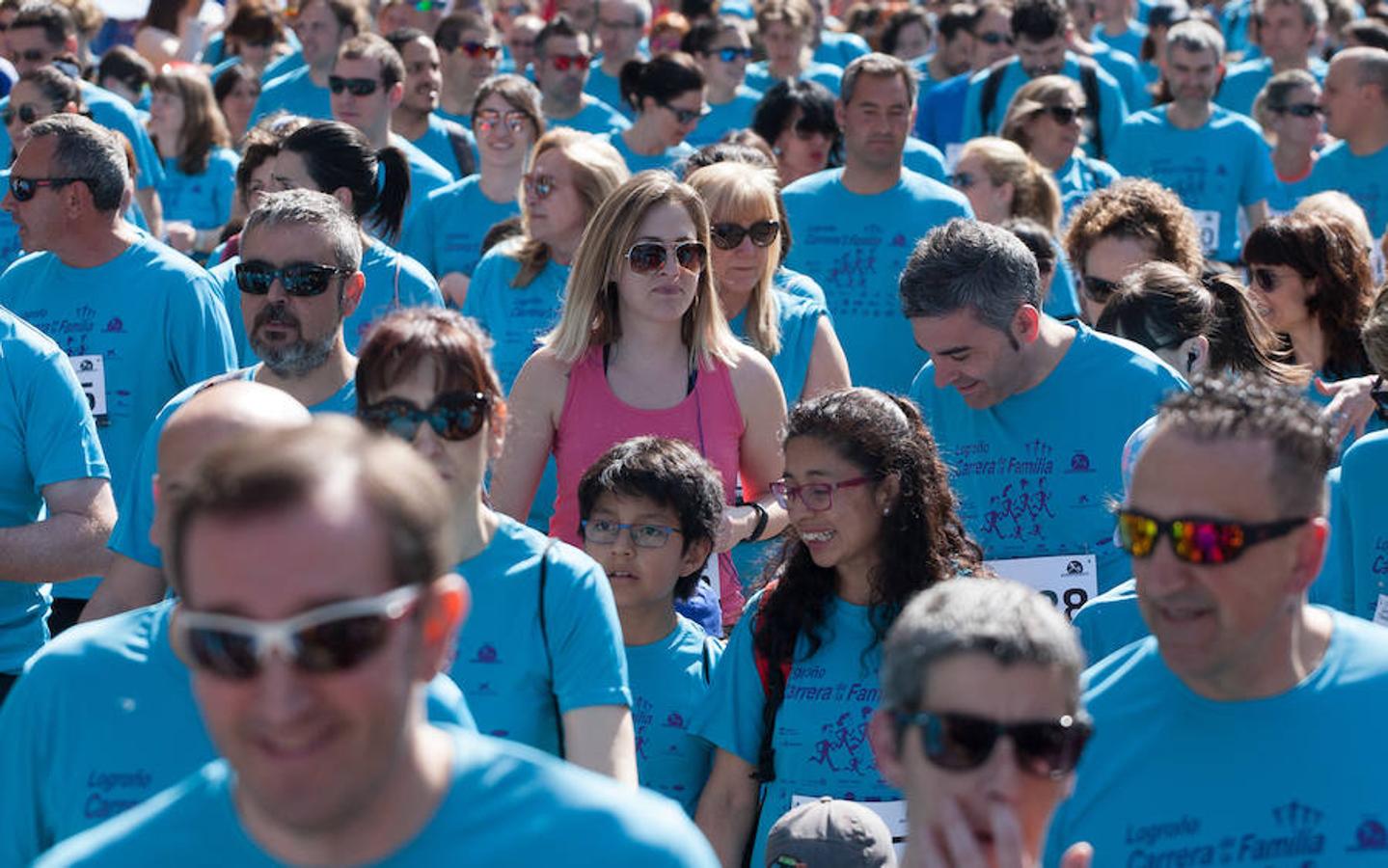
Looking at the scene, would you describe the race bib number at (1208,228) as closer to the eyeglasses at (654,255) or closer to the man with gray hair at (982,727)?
the eyeglasses at (654,255)

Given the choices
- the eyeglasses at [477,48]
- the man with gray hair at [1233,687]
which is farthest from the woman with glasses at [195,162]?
the man with gray hair at [1233,687]

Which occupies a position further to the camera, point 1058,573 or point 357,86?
point 357,86

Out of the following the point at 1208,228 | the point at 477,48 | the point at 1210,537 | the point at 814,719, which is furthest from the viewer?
the point at 477,48

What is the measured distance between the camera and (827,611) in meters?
4.50

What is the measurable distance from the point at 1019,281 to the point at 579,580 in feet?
6.24

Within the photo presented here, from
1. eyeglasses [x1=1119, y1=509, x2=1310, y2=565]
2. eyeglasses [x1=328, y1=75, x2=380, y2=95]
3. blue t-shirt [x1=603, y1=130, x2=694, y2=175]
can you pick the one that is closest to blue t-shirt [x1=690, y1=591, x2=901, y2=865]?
eyeglasses [x1=1119, y1=509, x2=1310, y2=565]

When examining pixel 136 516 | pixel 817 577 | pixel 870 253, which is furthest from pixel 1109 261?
pixel 136 516

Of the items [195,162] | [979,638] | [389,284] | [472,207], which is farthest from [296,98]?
[979,638]

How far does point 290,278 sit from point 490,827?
2.98 meters

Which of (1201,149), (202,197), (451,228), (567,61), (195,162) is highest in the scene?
(1201,149)

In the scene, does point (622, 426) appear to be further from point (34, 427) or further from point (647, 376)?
point (34, 427)

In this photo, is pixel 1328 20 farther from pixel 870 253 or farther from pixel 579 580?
pixel 579 580

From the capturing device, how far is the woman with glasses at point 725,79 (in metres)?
12.8

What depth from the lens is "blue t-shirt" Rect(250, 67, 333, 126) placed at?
11742 millimetres
